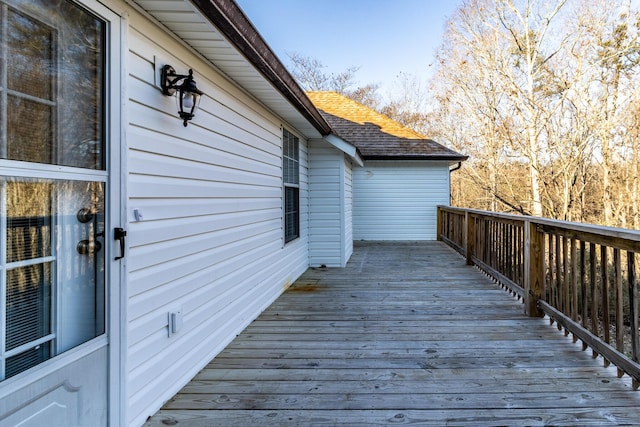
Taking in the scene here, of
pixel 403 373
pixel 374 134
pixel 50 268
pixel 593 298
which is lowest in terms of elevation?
pixel 403 373

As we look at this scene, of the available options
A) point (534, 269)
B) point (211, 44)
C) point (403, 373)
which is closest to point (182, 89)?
point (211, 44)

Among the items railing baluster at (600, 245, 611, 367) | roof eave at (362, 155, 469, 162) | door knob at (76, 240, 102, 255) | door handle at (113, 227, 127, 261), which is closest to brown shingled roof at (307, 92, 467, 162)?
roof eave at (362, 155, 469, 162)

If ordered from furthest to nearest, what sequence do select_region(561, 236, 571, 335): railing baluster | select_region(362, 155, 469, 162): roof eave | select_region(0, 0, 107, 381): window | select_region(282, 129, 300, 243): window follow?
select_region(362, 155, 469, 162): roof eave, select_region(282, 129, 300, 243): window, select_region(561, 236, 571, 335): railing baluster, select_region(0, 0, 107, 381): window

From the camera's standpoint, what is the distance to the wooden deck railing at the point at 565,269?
2.30 m

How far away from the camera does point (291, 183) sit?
5.37m

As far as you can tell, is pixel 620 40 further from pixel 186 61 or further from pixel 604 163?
pixel 186 61

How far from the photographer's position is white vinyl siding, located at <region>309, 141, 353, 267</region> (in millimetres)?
6289

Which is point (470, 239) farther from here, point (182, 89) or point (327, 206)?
point (182, 89)

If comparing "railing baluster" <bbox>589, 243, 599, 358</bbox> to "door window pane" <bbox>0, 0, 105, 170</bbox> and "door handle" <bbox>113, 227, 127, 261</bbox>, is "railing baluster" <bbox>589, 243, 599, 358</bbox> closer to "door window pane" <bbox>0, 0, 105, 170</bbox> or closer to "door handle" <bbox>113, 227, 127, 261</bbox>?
"door handle" <bbox>113, 227, 127, 261</bbox>

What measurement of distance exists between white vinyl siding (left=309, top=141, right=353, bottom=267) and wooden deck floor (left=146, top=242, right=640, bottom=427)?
2183 mm

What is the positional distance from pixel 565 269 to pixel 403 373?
5.70 feet

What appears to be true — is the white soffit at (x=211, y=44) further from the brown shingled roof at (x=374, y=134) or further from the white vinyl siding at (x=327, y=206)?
the brown shingled roof at (x=374, y=134)

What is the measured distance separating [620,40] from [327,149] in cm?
890

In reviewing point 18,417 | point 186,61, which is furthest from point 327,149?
point 18,417
